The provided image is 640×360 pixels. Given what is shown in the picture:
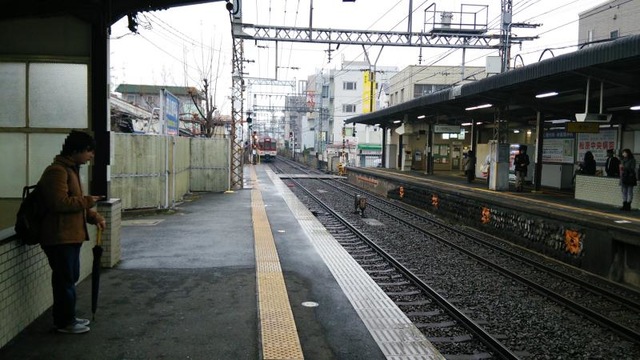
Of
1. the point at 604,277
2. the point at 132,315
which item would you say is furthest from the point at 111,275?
the point at 604,277

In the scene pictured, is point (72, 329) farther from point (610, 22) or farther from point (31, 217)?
point (610, 22)

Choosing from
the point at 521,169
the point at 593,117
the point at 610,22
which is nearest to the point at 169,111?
the point at 593,117

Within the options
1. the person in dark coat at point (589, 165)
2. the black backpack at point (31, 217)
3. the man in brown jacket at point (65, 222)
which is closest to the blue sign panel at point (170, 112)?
the man in brown jacket at point (65, 222)

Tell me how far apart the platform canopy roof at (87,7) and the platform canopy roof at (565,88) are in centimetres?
776

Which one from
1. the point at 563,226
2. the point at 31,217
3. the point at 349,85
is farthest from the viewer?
the point at 349,85

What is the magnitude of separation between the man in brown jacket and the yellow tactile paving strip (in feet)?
5.62

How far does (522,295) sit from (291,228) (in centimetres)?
594

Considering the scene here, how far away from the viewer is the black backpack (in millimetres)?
4293

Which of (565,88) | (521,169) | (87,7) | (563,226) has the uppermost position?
(565,88)

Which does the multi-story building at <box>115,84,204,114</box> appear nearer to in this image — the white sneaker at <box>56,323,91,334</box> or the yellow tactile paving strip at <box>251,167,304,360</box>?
the yellow tactile paving strip at <box>251,167,304,360</box>

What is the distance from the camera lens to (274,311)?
5.48 metres

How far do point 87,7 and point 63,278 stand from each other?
3.67 metres

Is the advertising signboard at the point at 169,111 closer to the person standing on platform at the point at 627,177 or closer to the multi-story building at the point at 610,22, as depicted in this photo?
the person standing on platform at the point at 627,177

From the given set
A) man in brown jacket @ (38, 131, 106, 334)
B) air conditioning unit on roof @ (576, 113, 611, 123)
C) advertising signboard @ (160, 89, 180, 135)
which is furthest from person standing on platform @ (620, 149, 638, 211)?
advertising signboard @ (160, 89, 180, 135)
